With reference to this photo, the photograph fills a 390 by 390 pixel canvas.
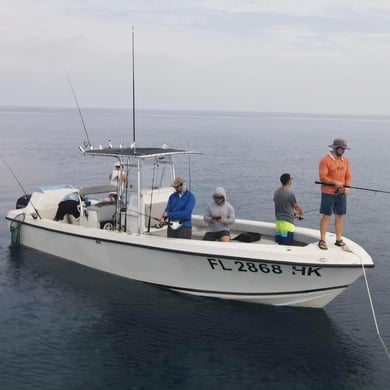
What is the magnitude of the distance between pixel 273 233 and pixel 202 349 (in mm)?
3671

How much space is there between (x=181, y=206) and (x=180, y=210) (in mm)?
88

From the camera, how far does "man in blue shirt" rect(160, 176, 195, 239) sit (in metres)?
8.95

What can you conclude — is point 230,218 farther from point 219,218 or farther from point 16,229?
point 16,229

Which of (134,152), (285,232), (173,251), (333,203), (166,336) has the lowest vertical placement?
(166,336)

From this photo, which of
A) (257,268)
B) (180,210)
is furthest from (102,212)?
(257,268)

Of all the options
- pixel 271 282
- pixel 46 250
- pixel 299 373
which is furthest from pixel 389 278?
pixel 46 250

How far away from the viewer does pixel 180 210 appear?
355 inches

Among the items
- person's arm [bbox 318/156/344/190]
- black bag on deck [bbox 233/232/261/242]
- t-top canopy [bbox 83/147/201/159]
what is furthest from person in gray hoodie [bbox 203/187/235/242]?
person's arm [bbox 318/156/344/190]

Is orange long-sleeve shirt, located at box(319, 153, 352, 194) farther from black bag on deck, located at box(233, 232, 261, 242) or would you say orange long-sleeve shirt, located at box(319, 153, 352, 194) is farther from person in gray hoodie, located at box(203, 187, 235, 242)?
black bag on deck, located at box(233, 232, 261, 242)

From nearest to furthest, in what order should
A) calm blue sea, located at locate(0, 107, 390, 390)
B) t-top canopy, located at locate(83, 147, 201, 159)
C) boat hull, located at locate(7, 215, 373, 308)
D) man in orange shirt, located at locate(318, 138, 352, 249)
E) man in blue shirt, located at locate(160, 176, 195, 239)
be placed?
1. calm blue sea, located at locate(0, 107, 390, 390)
2. man in orange shirt, located at locate(318, 138, 352, 249)
3. boat hull, located at locate(7, 215, 373, 308)
4. man in blue shirt, located at locate(160, 176, 195, 239)
5. t-top canopy, located at locate(83, 147, 201, 159)

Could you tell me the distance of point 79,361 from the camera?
7.04 metres

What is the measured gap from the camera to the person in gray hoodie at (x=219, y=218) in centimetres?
887

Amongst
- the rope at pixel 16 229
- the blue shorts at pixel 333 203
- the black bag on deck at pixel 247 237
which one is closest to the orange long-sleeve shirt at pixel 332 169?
the blue shorts at pixel 333 203

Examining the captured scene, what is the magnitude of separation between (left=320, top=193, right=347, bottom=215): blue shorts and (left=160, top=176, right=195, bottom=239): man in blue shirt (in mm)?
2382
